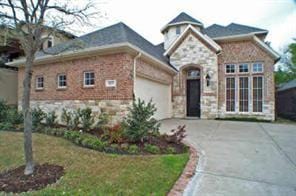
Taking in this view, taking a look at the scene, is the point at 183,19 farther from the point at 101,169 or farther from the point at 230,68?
the point at 101,169

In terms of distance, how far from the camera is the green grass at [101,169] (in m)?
4.11

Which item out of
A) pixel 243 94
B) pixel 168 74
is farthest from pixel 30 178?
pixel 243 94

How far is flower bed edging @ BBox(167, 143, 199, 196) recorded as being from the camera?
4.14 meters

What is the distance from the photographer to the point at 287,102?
740 inches

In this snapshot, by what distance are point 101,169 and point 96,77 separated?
670 cm

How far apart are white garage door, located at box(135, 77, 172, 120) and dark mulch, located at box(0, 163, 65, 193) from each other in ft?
20.4

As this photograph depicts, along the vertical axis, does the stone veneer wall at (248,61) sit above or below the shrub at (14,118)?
above

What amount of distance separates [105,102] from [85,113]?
133 cm

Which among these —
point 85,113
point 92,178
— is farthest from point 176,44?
point 92,178

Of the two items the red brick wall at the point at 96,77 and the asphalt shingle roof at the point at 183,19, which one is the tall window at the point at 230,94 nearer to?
the asphalt shingle roof at the point at 183,19

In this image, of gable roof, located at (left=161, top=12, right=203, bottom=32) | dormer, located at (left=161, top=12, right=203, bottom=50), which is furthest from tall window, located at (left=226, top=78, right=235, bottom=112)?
gable roof, located at (left=161, top=12, right=203, bottom=32)

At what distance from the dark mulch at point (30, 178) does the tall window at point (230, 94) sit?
12.4 meters

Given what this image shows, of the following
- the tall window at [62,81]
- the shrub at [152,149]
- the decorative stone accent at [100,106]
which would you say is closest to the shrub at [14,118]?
the decorative stone accent at [100,106]

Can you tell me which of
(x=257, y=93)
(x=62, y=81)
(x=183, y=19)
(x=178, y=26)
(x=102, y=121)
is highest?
(x=183, y=19)
